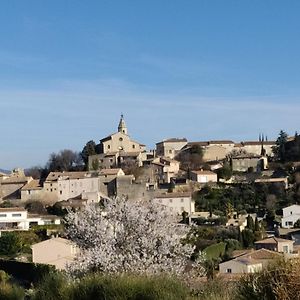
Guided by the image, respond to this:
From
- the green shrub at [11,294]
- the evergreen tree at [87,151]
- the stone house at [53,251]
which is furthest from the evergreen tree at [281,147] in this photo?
the green shrub at [11,294]

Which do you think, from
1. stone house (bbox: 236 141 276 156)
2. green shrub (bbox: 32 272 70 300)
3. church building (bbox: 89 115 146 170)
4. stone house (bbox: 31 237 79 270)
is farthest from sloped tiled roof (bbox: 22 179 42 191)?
green shrub (bbox: 32 272 70 300)

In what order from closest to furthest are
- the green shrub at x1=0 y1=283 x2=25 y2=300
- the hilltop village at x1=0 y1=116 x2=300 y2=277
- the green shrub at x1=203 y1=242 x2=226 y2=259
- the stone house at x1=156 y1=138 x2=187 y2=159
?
the green shrub at x1=0 y1=283 x2=25 y2=300 → the green shrub at x1=203 y1=242 x2=226 y2=259 → the hilltop village at x1=0 y1=116 x2=300 y2=277 → the stone house at x1=156 y1=138 x2=187 y2=159

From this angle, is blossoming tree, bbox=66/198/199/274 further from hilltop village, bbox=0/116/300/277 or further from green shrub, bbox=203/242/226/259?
green shrub, bbox=203/242/226/259

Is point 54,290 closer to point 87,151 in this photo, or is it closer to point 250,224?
point 250,224

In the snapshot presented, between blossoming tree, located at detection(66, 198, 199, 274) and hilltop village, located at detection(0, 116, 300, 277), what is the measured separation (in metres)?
7.25

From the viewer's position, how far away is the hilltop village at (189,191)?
4119cm

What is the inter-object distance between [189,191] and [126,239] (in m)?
43.2

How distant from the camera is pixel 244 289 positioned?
6.66 metres

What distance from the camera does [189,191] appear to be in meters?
61.8

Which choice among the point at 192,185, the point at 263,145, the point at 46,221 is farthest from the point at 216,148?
the point at 46,221

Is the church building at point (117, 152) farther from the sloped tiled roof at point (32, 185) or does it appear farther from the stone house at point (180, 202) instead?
the stone house at point (180, 202)

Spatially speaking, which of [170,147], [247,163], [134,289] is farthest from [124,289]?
[170,147]

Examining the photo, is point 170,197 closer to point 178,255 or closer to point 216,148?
point 216,148

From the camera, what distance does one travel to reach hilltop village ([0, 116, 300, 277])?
4119 cm
